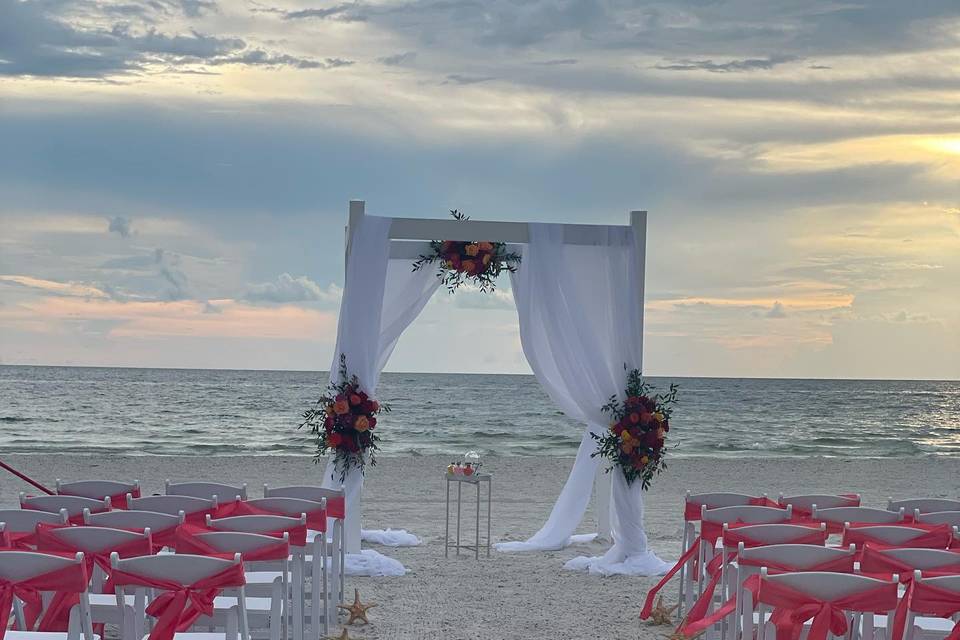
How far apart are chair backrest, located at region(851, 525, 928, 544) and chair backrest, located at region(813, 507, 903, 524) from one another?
0.70 meters

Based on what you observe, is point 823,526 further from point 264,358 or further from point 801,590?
point 264,358

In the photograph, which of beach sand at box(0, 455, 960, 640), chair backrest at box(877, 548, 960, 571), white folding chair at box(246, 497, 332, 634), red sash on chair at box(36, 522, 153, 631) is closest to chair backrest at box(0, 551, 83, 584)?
red sash on chair at box(36, 522, 153, 631)

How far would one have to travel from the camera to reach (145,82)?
13.9 m

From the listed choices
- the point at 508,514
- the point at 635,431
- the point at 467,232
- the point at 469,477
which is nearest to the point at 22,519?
the point at 469,477

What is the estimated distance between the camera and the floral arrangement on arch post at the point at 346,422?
807cm

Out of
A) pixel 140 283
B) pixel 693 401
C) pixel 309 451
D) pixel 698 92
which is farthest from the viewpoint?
pixel 693 401

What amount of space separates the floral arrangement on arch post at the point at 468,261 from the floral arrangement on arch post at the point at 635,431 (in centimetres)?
128

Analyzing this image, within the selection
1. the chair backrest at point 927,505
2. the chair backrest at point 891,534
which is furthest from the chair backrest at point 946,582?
the chair backrest at point 927,505

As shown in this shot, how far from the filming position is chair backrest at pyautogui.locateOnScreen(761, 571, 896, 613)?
13.4 ft

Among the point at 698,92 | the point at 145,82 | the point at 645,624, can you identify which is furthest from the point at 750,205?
the point at 645,624

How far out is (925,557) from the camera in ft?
15.1

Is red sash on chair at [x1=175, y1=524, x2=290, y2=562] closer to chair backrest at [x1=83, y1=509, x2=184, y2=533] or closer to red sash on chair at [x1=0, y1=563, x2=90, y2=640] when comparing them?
chair backrest at [x1=83, y1=509, x2=184, y2=533]

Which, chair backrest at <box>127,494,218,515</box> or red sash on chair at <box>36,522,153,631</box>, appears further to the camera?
chair backrest at <box>127,494,218,515</box>

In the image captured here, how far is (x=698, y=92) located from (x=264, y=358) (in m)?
16.4
